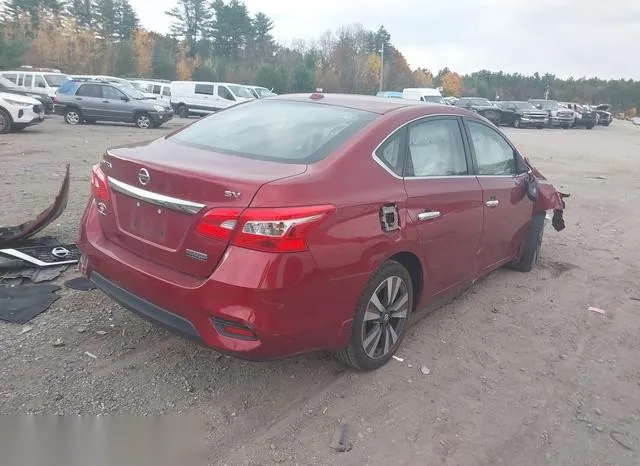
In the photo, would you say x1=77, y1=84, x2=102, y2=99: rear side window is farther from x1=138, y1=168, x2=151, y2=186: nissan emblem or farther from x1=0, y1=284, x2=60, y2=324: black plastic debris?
x1=138, y1=168, x2=151, y2=186: nissan emblem

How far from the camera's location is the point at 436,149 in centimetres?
391

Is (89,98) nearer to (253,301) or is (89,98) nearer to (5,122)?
(5,122)

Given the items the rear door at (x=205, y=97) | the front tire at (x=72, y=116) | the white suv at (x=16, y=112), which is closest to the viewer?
the white suv at (x=16, y=112)

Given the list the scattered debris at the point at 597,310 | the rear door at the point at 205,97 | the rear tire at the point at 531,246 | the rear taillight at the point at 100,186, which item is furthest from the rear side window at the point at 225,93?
the rear taillight at the point at 100,186

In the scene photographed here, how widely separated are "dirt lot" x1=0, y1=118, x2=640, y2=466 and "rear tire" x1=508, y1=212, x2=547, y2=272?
538mm

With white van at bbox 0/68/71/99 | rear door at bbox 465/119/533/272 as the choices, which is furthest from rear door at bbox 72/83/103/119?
rear door at bbox 465/119/533/272

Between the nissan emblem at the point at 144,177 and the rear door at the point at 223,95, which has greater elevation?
the rear door at the point at 223,95

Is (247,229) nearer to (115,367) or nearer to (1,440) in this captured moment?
(115,367)

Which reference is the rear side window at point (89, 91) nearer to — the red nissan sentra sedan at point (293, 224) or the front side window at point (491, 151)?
the red nissan sentra sedan at point (293, 224)

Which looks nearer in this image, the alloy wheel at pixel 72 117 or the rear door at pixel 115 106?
the rear door at pixel 115 106

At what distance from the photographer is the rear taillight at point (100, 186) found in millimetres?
3377

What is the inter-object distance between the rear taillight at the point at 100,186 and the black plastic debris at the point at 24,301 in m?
1.08

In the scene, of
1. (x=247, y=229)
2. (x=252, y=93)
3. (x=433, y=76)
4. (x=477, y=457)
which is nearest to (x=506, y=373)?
(x=477, y=457)

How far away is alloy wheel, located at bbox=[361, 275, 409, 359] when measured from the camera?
335 centimetres
